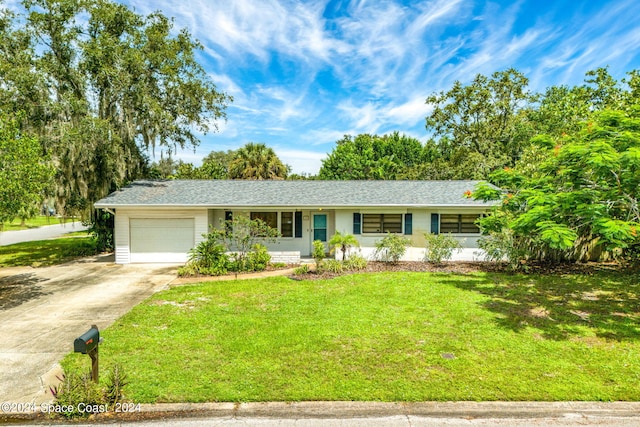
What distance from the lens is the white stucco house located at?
540 inches

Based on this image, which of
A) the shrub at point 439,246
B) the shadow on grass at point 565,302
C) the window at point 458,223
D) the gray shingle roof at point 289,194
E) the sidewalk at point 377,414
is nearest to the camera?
the sidewalk at point 377,414

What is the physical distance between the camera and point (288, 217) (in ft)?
48.5

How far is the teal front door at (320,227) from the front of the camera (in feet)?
49.0

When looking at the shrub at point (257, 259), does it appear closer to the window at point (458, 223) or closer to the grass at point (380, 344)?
the grass at point (380, 344)

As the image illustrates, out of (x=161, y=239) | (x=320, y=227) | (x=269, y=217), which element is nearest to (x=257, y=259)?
(x=269, y=217)

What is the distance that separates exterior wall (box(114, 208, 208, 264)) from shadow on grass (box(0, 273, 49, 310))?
9.63 ft

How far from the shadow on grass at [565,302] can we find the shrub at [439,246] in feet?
7.13

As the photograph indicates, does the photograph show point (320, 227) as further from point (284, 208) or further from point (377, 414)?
point (377, 414)

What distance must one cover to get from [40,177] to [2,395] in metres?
6.29

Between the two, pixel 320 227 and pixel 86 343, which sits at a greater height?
pixel 320 227

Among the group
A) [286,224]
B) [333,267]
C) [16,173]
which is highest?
[16,173]

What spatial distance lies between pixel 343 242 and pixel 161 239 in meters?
8.00

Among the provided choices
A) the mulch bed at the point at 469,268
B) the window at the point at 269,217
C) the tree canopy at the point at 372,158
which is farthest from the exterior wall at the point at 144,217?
the tree canopy at the point at 372,158

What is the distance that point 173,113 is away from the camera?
16031mm
